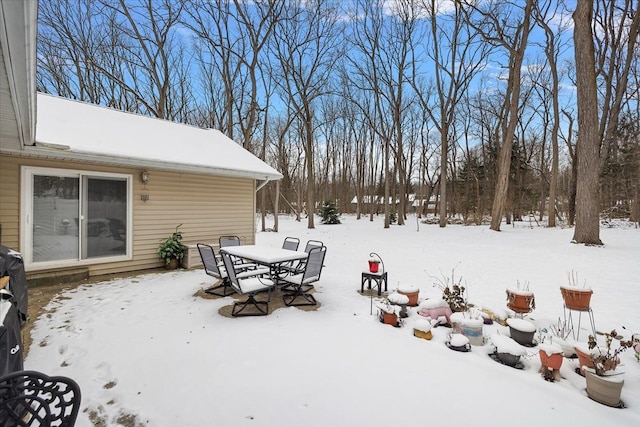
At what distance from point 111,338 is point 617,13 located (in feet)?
69.7

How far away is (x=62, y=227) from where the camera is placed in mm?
5793

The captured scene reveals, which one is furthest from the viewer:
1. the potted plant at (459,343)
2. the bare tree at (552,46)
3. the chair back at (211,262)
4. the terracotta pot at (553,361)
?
the bare tree at (552,46)

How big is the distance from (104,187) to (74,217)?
2.59 feet

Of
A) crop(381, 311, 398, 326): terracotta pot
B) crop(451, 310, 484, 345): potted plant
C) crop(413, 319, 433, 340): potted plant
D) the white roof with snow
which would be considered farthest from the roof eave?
crop(451, 310, 484, 345): potted plant

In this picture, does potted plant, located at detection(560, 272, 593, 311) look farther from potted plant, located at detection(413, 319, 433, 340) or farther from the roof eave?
the roof eave

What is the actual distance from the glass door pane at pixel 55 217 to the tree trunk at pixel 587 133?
12.9 meters

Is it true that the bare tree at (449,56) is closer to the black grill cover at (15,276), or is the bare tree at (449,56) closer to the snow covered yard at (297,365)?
the snow covered yard at (297,365)

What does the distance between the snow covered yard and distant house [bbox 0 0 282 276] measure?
1224mm

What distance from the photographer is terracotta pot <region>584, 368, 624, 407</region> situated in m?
2.45

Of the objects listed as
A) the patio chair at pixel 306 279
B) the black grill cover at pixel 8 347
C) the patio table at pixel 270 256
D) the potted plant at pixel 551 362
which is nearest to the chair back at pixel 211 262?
the patio table at pixel 270 256

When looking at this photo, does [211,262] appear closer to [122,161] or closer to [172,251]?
[172,251]

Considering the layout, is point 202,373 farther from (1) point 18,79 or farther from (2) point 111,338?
(1) point 18,79

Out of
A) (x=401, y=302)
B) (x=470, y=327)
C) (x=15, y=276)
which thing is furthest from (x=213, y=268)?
(x=470, y=327)

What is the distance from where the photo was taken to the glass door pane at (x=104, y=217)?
6059 millimetres
